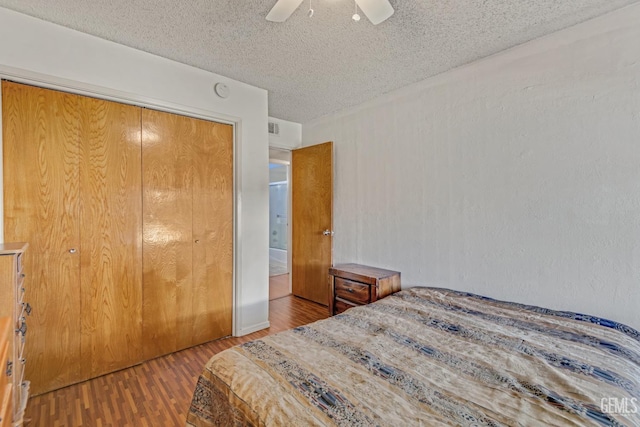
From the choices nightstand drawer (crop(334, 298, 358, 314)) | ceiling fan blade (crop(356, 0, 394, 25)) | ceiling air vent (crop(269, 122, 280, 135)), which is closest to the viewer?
ceiling fan blade (crop(356, 0, 394, 25))

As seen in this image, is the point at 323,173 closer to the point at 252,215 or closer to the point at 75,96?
the point at 252,215

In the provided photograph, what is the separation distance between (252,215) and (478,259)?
2043 millimetres

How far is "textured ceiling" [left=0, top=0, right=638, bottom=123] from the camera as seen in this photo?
1.69 metres

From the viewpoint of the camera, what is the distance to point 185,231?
248 centimetres

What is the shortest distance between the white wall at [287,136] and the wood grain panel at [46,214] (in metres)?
2.11

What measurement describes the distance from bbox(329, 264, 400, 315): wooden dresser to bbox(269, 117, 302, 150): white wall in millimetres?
1874

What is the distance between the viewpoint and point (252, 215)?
2.86 metres

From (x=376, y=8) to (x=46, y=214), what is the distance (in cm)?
234

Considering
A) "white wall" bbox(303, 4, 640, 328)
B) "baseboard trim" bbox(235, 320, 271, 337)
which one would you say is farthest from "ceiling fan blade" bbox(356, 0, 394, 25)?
"baseboard trim" bbox(235, 320, 271, 337)

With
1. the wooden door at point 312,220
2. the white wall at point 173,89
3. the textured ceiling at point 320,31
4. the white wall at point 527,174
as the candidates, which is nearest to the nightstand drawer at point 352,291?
the white wall at point 527,174

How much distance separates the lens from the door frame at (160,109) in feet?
5.77

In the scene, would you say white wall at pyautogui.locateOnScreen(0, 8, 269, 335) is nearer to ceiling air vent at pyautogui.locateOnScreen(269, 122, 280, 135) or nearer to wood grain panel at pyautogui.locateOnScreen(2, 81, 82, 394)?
wood grain panel at pyautogui.locateOnScreen(2, 81, 82, 394)

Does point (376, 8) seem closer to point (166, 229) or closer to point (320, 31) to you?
point (320, 31)

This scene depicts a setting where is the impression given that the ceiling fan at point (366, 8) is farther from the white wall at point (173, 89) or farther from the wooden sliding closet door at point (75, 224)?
the wooden sliding closet door at point (75, 224)
